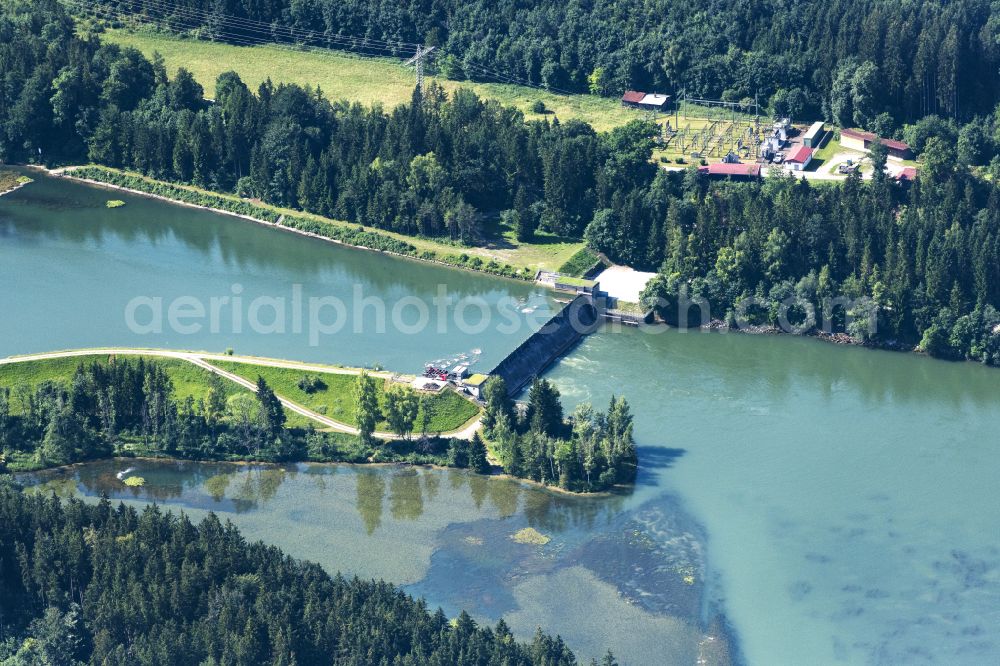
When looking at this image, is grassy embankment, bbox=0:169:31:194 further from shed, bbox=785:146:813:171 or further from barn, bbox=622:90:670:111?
shed, bbox=785:146:813:171

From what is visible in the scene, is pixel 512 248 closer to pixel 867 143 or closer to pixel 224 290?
pixel 224 290

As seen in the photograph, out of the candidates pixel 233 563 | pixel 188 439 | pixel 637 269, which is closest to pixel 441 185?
pixel 637 269

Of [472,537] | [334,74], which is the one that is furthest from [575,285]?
[334,74]

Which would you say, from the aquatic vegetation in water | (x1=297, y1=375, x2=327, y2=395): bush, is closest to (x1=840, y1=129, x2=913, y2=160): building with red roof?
(x1=297, y1=375, x2=327, y2=395): bush

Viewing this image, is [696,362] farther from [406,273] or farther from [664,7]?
[664,7]

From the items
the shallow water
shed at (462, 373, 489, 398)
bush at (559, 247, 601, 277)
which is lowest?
the shallow water

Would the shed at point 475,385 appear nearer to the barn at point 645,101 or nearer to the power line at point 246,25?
the barn at point 645,101

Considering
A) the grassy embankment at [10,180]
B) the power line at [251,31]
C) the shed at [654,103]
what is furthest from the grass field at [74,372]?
the power line at [251,31]
